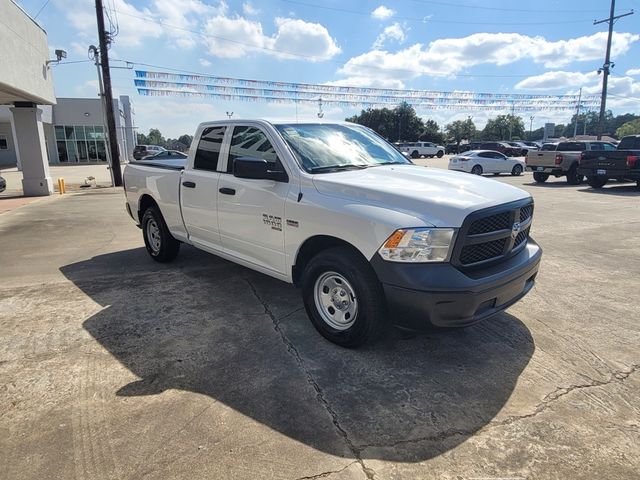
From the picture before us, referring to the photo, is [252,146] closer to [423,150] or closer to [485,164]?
[485,164]

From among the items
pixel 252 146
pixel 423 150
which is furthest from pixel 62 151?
pixel 252 146

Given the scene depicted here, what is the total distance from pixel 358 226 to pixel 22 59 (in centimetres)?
1422

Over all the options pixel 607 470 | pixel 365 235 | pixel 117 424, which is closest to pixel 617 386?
pixel 607 470

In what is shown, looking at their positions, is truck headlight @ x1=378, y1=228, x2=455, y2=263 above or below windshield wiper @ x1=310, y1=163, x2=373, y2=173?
below

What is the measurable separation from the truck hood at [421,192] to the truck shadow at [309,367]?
1.24 metres

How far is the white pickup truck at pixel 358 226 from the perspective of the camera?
3186 mm

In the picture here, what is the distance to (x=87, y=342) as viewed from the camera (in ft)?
13.1

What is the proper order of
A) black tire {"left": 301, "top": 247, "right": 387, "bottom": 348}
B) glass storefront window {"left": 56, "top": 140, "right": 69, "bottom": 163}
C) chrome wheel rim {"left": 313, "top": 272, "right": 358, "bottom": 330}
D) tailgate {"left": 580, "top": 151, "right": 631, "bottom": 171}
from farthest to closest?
glass storefront window {"left": 56, "top": 140, "right": 69, "bottom": 163} → tailgate {"left": 580, "top": 151, "right": 631, "bottom": 171} → chrome wheel rim {"left": 313, "top": 272, "right": 358, "bottom": 330} → black tire {"left": 301, "top": 247, "right": 387, "bottom": 348}

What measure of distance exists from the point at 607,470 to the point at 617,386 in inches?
42.4

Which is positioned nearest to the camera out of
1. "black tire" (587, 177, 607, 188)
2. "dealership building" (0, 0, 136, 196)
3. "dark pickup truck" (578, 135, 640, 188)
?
"dealership building" (0, 0, 136, 196)

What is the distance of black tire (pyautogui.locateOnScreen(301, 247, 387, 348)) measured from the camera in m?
3.39

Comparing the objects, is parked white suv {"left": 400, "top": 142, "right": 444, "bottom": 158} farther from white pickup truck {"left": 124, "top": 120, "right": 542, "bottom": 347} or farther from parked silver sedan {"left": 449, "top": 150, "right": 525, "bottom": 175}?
white pickup truck {"left": 124, "top": 120, "right": 542, "bottom": 347}

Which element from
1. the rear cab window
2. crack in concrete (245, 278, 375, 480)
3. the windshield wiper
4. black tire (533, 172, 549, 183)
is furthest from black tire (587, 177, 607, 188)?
crack in concrete (245, 278, 375, 480)

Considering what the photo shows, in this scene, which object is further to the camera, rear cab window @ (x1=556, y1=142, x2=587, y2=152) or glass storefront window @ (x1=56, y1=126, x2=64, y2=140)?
glass storefront window @ (x1=56, y1=126, x2=64, y2=140)
